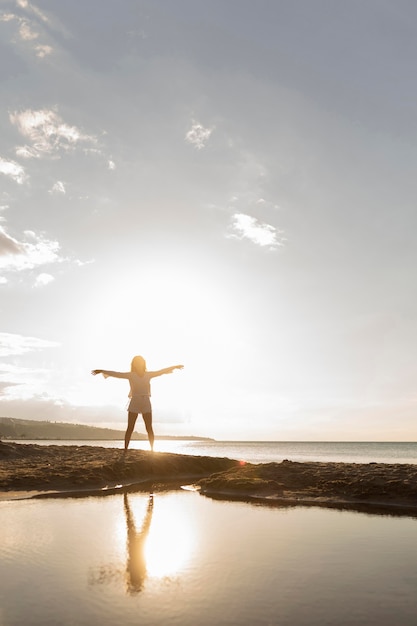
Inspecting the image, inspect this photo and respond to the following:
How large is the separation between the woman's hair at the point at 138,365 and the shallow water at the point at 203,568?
232 inches

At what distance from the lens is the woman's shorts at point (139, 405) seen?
12.4m

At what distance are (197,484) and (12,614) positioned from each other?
8023 millimetres

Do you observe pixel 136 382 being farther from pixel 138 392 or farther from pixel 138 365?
pixel 138 365

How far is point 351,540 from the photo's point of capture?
17.4 feet

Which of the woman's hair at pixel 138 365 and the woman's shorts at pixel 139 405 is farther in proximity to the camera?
the woman's hair at pixel 138 365

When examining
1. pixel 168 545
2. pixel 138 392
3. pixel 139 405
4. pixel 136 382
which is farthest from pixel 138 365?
pixel 168 545

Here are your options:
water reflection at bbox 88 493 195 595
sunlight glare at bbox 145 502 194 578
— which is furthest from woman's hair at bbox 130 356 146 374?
sunlight glare at bbox 145 502 194 578

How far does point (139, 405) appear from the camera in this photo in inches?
492

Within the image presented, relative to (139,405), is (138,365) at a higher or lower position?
higher

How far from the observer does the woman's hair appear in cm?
1255

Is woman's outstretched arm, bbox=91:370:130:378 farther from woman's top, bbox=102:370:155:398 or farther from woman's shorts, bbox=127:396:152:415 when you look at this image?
woman's shorts, bbox=127:396:152:415

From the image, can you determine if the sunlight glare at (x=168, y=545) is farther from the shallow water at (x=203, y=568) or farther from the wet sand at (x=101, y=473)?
the wet sand at (x=101, y=473)

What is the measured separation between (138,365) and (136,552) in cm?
828

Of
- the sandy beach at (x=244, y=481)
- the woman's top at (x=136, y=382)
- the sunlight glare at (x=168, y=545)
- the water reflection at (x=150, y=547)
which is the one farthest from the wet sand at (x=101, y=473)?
the sunlight glare at (x=168, y=545)
